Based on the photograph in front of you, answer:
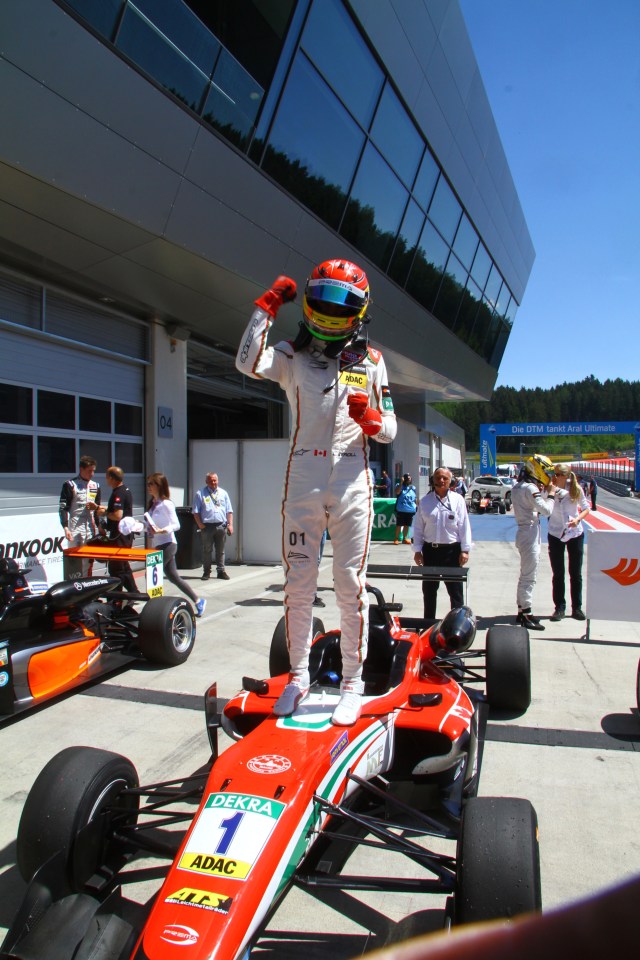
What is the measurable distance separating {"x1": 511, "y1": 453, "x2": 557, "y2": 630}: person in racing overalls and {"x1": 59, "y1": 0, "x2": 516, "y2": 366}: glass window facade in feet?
21.6

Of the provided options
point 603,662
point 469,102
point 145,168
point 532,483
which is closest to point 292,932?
point 603,662

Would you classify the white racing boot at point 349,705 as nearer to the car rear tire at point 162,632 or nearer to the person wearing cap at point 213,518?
the car rear tire at point 162,632

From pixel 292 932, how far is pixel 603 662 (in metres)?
4.34

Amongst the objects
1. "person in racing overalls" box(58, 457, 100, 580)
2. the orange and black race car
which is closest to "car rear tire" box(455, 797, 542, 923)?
the orange and black race car

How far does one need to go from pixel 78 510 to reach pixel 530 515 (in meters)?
5.38

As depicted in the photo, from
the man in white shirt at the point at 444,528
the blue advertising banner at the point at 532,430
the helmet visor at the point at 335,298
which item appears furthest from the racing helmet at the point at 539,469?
the blue advertising banner at the point at 532,430

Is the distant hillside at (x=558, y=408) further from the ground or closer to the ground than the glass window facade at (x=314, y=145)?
further from the ground

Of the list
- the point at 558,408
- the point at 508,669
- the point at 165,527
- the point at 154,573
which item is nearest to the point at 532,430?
the point at 165,527

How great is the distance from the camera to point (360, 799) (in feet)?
10.3

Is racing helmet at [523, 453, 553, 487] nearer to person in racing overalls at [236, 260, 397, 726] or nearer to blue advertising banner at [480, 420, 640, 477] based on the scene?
person in racing overalls at [236, 260, 397, 726]

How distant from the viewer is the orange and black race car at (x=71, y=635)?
4.33 metres

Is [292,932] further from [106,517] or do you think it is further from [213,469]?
[213,469]

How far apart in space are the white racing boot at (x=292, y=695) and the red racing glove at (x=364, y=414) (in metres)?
1.26

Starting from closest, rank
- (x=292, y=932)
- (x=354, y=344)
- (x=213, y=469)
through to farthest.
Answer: (x=292, y=932) < (x=354, y=344) < (x=213, y=469)
